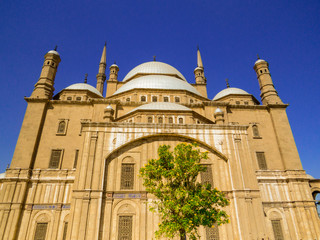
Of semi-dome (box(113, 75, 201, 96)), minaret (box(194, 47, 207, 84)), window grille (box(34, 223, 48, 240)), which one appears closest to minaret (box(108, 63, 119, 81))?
semi-dome (box(113, 75, 201, 96))

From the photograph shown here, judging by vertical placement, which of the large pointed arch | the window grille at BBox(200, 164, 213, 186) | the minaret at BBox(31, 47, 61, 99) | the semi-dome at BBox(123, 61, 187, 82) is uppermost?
the semi-dome at BBox(123, 61, 187, 82)

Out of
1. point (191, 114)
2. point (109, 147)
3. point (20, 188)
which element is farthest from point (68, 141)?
point (191, 114)

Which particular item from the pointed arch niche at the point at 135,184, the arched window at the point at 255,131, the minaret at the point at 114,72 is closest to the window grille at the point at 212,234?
the pointed arch niche at the point at 135,184

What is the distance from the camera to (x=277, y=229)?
17547 millimetres

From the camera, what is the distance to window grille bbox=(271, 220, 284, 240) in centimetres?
1719

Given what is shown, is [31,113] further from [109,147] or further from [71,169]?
[109,147]

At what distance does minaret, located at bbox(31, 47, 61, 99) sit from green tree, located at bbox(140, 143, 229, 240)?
53.8 feet

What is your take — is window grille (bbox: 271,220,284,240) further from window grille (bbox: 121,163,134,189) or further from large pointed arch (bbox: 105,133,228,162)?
window grille (bbox: 121,163,134,189)

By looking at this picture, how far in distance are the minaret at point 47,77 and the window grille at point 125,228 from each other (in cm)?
1493

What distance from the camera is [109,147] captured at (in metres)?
14.9

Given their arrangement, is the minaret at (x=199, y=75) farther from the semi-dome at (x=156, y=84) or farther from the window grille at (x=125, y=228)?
the window grille at (x=125, y=228)

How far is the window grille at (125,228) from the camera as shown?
1292 cm

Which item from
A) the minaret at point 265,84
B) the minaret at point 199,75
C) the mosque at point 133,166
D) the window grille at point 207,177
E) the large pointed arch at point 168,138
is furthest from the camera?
the minaret at point 199,75

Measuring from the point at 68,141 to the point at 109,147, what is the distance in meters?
7.03
